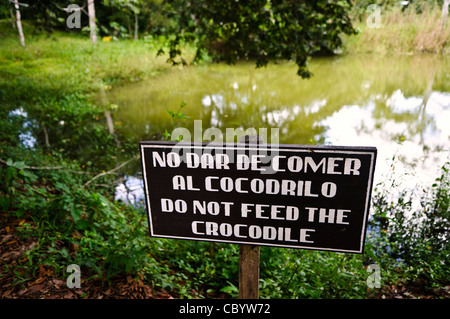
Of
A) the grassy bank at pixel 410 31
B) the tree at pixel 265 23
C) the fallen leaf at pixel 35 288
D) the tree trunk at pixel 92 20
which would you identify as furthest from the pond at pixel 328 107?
the fallen leaf at pixel 35 288

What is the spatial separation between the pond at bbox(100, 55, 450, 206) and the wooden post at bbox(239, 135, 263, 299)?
2817 millimetres

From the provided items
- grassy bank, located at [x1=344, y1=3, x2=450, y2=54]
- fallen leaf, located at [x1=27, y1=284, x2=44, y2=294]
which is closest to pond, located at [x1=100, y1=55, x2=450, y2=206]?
grassy bank, located at [x1=344, y1=3, x2=450, y2=54]

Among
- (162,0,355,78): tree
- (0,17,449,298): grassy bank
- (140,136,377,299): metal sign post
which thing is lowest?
(0,17,449,298): grassy bank

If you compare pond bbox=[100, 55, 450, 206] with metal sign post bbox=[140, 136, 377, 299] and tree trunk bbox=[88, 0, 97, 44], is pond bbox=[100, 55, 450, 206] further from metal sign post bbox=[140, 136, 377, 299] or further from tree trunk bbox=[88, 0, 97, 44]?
metal sign post bbox=[140, 136, 377, 299]

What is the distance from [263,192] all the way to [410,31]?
14.7m

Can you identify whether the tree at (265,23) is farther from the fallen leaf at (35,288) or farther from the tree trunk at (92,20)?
the fallen leaf at (35,288)

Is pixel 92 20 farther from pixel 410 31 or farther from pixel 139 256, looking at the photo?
pixel 410 31

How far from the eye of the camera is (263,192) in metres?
1.50

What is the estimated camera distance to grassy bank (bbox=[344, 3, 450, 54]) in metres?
10.7

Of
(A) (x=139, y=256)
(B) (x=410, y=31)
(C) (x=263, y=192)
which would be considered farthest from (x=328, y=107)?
(C) (x=263, y=192)

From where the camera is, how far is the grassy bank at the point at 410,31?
34.9 feet

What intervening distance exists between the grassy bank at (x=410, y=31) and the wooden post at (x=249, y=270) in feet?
30.6

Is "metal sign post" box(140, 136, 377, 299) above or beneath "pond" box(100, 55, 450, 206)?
above
